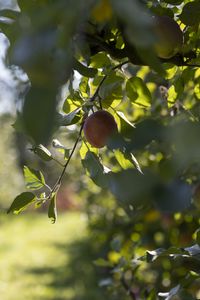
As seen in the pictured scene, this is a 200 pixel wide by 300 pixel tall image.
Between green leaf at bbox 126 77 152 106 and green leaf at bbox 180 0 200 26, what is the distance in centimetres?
11

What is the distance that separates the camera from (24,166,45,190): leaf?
2.81 feet

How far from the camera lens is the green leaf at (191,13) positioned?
2.40ft

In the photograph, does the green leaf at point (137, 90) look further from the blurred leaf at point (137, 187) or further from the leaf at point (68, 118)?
the blurred leaf at point (137, 187)

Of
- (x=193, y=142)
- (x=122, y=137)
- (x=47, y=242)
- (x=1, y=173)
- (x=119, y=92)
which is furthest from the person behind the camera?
(x=1, y=173)

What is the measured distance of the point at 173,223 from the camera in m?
1.67

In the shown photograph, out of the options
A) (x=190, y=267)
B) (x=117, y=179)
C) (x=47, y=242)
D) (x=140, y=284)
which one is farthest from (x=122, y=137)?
(x=47, y=242)

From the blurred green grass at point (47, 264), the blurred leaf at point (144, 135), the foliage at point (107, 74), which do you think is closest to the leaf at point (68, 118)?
the foliage at point (107, 74)

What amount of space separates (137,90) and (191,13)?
0.43ft

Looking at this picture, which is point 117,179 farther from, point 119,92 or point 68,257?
point 68,257

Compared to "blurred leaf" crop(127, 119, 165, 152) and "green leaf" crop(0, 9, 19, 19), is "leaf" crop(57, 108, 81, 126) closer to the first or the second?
"green leaf" crop(0, 9, 19, 19)

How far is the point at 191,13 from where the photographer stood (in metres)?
0.73

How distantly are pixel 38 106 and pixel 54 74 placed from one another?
1.1 inches

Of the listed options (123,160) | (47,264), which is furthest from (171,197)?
(47,264)

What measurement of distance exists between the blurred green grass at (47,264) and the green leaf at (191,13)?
2.76 m
